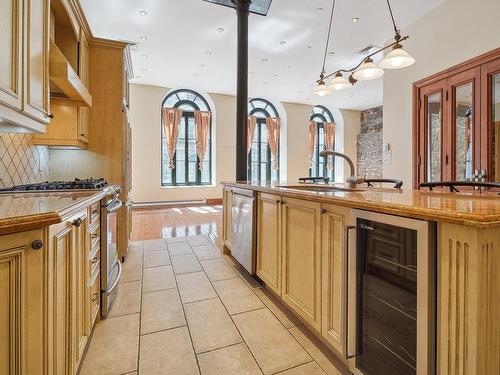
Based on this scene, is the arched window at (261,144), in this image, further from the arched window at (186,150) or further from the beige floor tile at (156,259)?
the beige floor tile at (156,259)

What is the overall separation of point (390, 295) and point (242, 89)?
2.96m

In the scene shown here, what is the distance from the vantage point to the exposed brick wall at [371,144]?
9.71 meters

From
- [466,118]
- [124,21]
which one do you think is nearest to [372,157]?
[466,118]

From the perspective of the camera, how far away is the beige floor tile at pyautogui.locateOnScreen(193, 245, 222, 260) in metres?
3.26

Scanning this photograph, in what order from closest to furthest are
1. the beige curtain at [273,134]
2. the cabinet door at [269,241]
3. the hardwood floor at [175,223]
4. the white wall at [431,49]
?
the cabinet door at [269,241], the white wall at [431,49], the hardwood floor at [175,223], the beige curtain at [273,134]

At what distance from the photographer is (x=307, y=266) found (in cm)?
155

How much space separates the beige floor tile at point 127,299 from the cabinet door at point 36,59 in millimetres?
1413

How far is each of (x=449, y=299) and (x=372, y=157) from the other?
10.1 m

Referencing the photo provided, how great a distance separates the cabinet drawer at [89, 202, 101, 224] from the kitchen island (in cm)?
117

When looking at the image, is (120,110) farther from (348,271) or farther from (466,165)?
(466,165)

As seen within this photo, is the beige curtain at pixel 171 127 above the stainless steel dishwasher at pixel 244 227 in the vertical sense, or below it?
above

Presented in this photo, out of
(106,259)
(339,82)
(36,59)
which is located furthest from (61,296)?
(339,82)

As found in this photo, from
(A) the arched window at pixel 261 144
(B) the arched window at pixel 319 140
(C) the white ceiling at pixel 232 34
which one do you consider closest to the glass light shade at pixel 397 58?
(C) the white ceiling at pixel 232 34

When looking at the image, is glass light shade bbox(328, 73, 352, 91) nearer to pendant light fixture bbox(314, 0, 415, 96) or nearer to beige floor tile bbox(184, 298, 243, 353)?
pendant light fixture bbox(314, 0, 415, 96)
